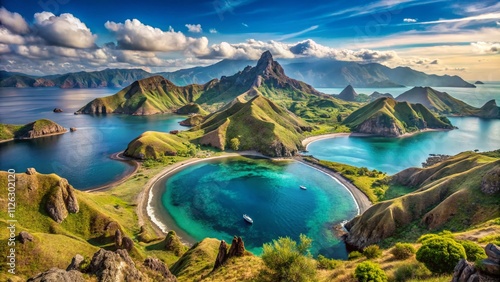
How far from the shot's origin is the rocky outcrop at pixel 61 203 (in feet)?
250

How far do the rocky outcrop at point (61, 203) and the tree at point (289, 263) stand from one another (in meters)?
68.6

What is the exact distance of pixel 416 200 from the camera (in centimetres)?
8525

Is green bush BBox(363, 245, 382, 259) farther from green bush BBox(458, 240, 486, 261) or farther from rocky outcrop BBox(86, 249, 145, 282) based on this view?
rocky outcrop BBox(86, 249, 145, 282)

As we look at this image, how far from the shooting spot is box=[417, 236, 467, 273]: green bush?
3303cm

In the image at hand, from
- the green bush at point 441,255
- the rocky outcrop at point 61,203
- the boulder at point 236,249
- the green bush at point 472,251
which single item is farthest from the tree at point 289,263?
the rocky outcrop at point 61,203

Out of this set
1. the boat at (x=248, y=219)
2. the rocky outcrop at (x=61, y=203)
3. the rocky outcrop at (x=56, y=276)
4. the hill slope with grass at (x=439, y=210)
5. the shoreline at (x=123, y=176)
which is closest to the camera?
the rocky outcrop at (x=56, y=276)

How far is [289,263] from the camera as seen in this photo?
42.5 m

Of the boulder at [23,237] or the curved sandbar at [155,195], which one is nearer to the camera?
the boulder at [23,237]

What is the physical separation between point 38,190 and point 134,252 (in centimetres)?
3903

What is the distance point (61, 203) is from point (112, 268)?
5977cm

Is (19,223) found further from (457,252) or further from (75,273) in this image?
(457,252)

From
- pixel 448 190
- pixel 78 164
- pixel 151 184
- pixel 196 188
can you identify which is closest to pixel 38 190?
pixel 151 184

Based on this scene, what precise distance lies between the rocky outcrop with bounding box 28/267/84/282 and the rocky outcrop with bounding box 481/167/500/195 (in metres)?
97.4

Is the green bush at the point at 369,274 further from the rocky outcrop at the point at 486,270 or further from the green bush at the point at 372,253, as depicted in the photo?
the green bush at the point at 372,253
